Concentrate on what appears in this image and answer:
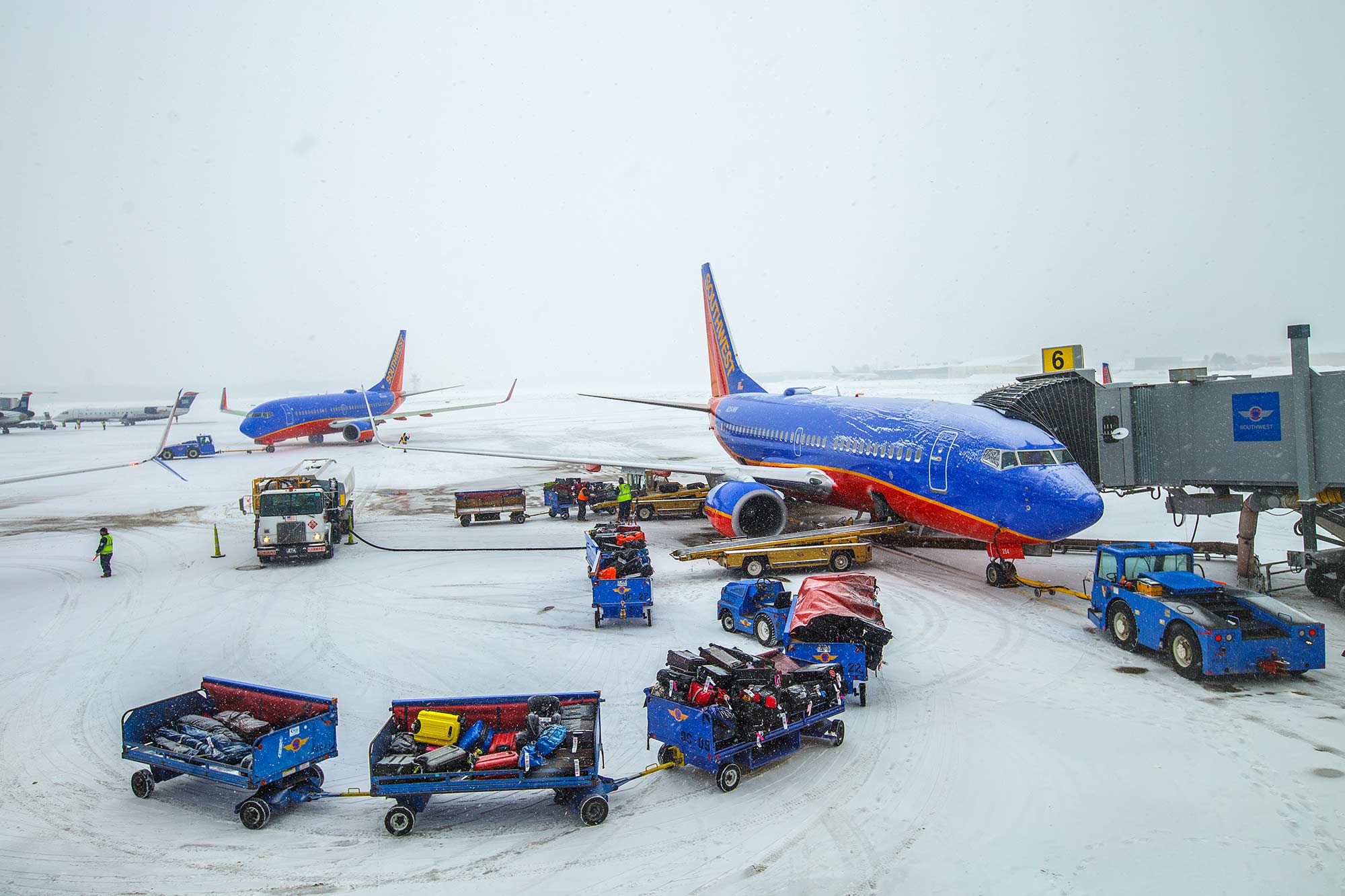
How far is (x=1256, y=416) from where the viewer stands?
647 inches

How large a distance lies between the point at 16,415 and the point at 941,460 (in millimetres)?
95199

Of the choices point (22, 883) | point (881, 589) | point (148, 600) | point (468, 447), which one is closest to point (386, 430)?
point (468, 447)

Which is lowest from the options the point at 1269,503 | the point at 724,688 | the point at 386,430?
the point at 724,688

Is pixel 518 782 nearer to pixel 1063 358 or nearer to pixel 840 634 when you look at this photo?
pixel 840 634

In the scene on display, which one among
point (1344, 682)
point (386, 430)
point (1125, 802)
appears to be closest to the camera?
point (1125, 802)

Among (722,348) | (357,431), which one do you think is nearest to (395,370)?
(357,431)

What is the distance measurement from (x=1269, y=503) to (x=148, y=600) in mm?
25811

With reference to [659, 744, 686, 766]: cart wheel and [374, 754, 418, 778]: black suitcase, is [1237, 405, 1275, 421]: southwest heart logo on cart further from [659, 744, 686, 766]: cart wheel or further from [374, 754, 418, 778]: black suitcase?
[374, 754, 418, 778]: black suitcase

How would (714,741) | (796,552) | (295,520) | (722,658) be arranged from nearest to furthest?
(714,741)
(722,658)
(796,552)
(295,520)

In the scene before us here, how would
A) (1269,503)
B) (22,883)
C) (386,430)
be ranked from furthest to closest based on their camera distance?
(386,430), (1269,503), (22,883)

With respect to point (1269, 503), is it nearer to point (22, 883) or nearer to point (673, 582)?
point (673, 582)

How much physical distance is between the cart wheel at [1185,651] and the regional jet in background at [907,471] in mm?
3335

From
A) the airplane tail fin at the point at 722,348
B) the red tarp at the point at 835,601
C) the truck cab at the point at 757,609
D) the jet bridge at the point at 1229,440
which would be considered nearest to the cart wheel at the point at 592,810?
the red tarp at the point at 835,601

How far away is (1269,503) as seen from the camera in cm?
1691
